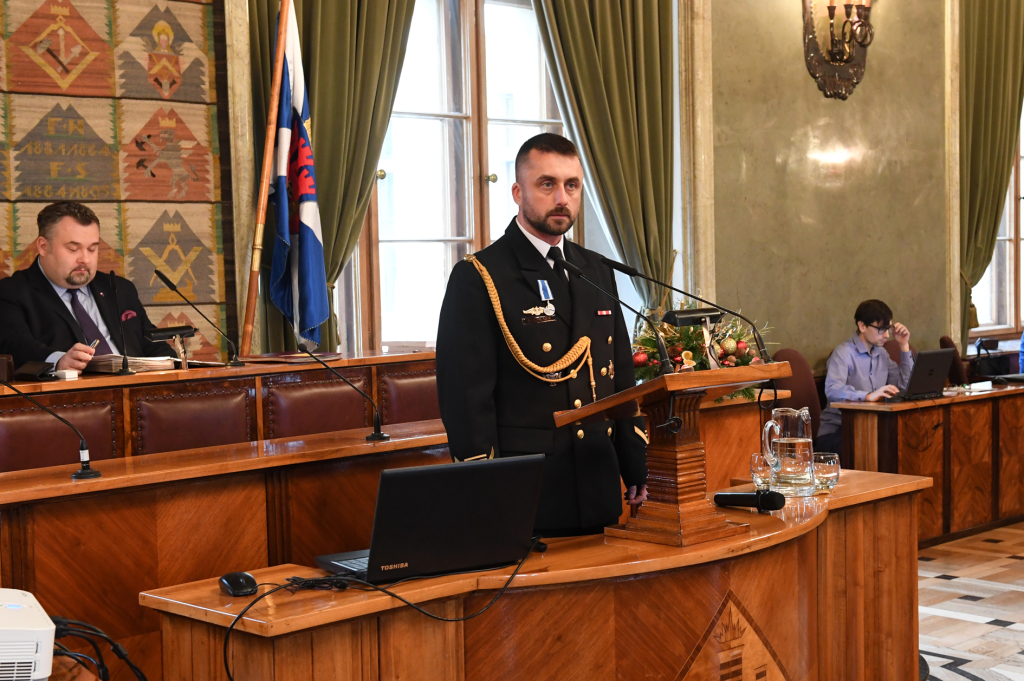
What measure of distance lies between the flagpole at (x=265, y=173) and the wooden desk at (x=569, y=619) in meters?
2.53

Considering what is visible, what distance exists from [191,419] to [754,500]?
79.0 inches

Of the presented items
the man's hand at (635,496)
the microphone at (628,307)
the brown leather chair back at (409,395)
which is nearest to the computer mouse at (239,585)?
the microphone at (628,307)

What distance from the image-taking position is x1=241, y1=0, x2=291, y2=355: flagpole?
4605 millimetres

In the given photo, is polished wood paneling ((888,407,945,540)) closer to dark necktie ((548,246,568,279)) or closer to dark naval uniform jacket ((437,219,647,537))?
dark naval uniform jacket ((437,219,647,537))

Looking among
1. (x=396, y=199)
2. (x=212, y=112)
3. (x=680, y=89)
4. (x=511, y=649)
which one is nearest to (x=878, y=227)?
(x=680, y=89)

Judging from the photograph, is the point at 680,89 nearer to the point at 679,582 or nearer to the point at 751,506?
the point at 751,506

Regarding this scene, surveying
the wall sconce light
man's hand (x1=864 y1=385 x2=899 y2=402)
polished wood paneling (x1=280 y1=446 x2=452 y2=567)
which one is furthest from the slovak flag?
the wall sconce light

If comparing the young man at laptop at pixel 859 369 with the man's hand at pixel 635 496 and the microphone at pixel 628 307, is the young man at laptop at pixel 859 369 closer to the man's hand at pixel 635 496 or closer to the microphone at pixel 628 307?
the man's hand at pixel 635 496

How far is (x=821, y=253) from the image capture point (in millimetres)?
7469

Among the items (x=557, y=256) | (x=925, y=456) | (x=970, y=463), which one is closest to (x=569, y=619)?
(x=557, y=256)

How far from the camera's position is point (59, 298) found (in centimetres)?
394

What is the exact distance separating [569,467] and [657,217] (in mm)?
4242

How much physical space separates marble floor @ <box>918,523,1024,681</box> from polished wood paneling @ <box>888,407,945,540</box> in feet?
0.53

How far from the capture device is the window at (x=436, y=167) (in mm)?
5930
